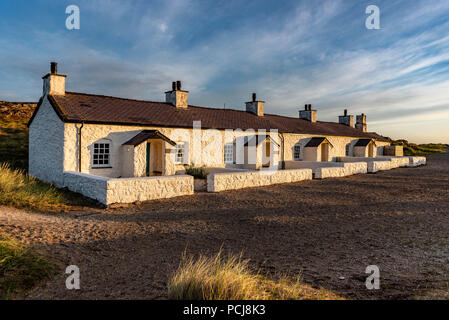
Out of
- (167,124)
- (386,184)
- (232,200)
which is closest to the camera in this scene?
(232,200)

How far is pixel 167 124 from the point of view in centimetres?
1673

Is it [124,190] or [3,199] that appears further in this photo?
[124,190]

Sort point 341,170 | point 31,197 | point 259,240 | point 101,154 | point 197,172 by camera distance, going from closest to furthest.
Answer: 1. point 259,240
2. point 31,197
3. point 101,154
4. point 197,172
5. point 341,170

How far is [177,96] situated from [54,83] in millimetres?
7684

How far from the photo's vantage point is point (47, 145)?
1469cm

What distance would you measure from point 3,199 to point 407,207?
13.6 m

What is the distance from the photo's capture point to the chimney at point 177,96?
20.5 m

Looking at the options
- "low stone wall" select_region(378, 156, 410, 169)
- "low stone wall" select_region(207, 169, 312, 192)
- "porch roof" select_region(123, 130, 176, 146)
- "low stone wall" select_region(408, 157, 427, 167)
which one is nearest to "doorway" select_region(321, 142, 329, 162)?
"low stone wall" select_region(378, 156, 410, 169)

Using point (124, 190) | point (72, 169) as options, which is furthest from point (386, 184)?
point (72, 169)

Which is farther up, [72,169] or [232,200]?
[72,169]

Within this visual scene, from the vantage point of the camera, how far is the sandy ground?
4.53m

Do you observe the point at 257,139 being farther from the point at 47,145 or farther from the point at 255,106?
the point at 47,145

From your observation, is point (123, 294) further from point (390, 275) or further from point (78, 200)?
point (78, 200)

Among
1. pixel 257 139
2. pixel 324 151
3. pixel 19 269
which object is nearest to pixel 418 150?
pixel 324 151
